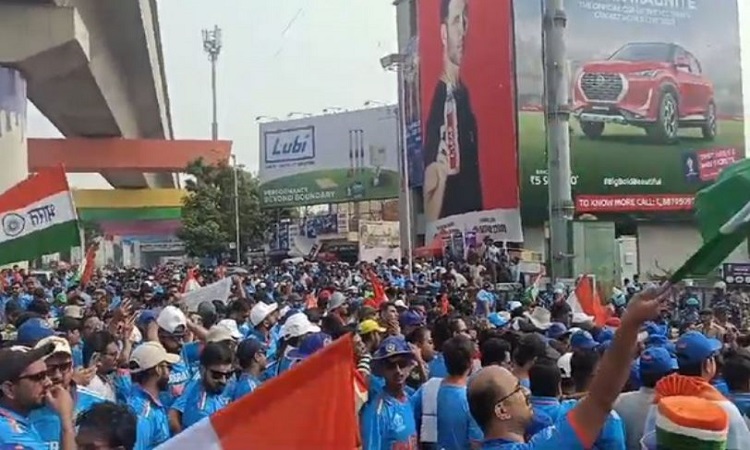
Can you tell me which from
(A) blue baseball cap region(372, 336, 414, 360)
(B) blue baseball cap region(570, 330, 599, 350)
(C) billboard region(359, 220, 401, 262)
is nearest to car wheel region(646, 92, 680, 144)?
(C) billboard region(359, 220, 401, 262)

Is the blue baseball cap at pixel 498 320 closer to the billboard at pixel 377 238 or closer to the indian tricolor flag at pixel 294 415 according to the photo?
the indian tricolor flag at pixel 294 415

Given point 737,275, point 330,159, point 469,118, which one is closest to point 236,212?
point 330,159

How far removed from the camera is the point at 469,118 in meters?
38.8

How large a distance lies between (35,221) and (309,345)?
4.64m

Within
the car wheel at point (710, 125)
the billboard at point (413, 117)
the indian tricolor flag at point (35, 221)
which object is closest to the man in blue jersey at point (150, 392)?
the indian tricolor flag at point (35, 221)

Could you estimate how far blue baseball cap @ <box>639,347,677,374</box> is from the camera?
16.0 feet

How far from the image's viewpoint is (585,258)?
16797 mm

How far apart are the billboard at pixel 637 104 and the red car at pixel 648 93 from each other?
0.04m

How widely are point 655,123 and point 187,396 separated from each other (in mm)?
35162

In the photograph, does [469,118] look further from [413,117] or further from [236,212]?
[236,212]

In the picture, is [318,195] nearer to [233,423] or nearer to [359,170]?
[359,170]

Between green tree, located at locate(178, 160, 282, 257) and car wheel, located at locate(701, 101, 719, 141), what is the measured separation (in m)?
24.6

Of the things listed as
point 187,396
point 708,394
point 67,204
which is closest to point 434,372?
point 187,396

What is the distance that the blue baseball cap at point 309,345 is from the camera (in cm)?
651
